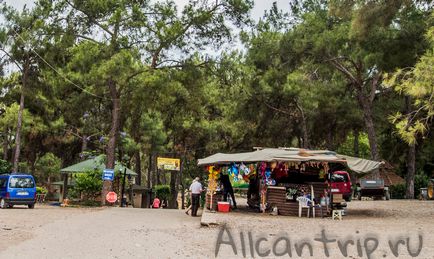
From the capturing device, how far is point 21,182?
25.5 meters

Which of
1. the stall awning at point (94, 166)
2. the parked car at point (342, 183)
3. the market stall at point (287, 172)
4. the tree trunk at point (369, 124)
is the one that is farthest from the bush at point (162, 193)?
the market stall at point (287, 172)

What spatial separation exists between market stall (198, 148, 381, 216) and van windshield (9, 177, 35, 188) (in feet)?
32.6

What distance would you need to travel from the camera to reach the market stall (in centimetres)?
1841

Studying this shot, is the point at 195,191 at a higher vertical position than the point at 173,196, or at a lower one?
higher

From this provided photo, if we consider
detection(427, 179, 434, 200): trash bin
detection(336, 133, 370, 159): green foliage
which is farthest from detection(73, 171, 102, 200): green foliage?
detection(336, 133, 370, 159): green foliage

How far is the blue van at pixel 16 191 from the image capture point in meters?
25.0

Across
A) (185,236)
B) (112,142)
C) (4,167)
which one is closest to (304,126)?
(112,142)

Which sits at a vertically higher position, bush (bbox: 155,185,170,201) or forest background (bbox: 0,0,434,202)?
forest background (bbox: 0,0,434,202)

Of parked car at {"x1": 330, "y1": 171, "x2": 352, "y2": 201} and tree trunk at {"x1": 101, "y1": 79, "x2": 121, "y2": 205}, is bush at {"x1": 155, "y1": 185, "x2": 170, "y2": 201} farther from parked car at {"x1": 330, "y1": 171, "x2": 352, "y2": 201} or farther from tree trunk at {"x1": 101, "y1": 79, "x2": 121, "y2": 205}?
parked car at {"x1": 330, "y1": 171, "x2": 352, "y2": 201}

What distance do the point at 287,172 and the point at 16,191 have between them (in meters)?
13.1

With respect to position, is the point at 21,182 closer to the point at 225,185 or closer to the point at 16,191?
the point at 16,191

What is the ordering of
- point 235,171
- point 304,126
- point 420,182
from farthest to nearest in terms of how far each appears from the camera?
point 420,182, point 304,126, point 235,171

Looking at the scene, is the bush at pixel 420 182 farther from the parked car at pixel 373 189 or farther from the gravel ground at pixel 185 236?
the gravel ground at pixel 185 236

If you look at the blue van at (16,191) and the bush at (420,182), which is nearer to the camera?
the blue van at (16,191)
